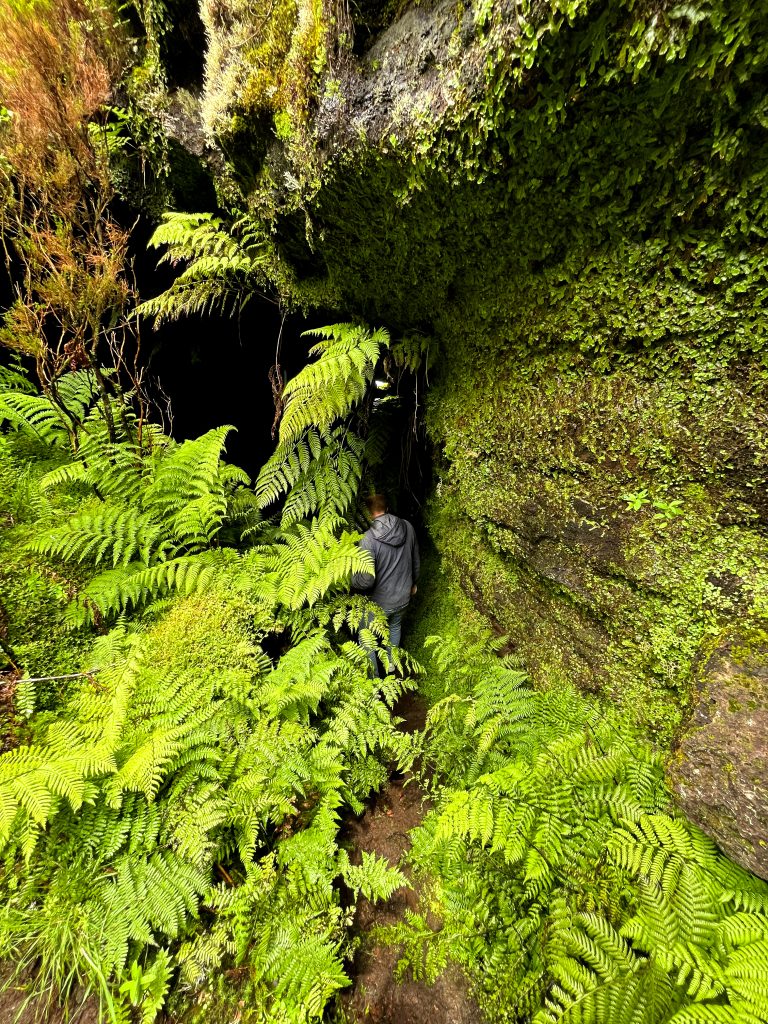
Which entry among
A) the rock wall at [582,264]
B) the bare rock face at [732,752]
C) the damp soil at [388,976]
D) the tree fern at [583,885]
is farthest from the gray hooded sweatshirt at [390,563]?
the bare rock face at [732,752]

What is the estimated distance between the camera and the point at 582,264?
6.92 feet

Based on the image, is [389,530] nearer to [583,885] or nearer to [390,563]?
[390,563]

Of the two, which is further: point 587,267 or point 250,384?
point 250,384

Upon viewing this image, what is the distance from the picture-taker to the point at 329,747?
8.77 ft

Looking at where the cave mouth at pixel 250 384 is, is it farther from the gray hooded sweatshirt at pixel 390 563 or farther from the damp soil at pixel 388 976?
the damp soil at pixel 388 976

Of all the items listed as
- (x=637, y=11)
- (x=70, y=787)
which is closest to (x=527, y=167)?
(x=637, y=11)

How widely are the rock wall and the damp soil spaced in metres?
1.49

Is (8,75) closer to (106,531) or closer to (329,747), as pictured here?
(106,531)

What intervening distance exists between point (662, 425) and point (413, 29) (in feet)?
8.03

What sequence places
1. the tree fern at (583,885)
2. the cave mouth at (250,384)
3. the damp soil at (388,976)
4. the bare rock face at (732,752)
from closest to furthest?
the tree fern at (583,885) < the bare rock face at (732,752) < the damp soil at (388,976) < the cave mouth at (250,384)

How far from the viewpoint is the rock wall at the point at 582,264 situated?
1.54 m

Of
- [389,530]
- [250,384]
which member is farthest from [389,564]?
[250,384]

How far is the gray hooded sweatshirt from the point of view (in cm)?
384

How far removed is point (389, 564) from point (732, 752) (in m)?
2.70
